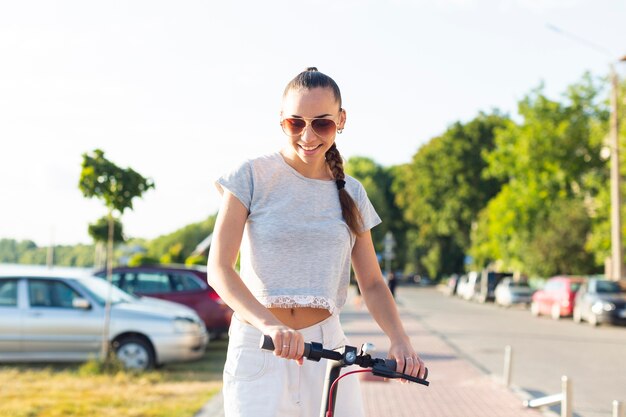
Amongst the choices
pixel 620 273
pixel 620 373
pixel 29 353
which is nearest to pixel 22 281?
pixel 29 353

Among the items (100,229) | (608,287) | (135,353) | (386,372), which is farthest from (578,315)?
(386,372)

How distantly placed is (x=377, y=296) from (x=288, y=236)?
0.44 m

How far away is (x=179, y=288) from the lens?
15930 mm

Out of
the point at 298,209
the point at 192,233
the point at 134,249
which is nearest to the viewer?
the point at 298,209

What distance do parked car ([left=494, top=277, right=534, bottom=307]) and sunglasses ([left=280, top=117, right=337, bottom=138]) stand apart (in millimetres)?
40799

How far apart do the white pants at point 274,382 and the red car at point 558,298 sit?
28.1m

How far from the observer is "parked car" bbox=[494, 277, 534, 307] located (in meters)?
42.4

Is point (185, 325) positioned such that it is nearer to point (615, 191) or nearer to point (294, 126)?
point (294, 126)

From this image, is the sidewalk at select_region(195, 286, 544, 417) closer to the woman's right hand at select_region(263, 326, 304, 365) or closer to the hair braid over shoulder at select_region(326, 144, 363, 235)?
the hair braid over shoulder at select_region(326, 144, 363, 235)

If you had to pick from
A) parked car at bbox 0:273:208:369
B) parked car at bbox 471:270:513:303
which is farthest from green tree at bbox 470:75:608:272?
parked car at bbox 0:273:208:369

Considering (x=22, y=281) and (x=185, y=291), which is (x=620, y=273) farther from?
(x=22, y=281)

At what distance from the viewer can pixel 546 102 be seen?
43.4 meters

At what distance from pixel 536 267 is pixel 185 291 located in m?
31.0

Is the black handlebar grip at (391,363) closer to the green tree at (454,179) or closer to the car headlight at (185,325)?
the car headlight at (185,325)
